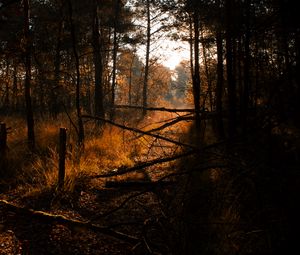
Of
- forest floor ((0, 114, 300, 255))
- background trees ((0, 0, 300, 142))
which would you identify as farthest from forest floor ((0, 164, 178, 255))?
background trees ((0, 0, 300, 142))

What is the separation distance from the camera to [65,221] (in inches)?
149

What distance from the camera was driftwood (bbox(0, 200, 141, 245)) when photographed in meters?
3.38

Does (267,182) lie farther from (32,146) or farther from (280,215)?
(32,146)

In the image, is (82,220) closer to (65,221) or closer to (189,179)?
(65,221)

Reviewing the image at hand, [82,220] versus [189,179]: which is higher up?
[189,179]

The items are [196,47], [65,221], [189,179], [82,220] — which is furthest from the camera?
[196,47]

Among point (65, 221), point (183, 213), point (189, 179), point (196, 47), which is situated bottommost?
point (65, 221)

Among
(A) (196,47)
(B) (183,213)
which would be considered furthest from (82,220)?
(A) (196,47)

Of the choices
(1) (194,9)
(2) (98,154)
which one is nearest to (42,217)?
(2) (98,154)

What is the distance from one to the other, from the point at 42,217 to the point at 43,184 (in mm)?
1867

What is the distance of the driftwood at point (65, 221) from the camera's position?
338 centimetres

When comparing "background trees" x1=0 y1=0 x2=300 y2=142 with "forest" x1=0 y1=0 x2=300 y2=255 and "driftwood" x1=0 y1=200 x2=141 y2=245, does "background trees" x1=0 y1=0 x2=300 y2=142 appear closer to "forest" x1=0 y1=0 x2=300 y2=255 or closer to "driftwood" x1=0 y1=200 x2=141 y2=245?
"forest" x1=0 y1=0 x2=300 y2=255

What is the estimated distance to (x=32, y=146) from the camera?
26.5 feet

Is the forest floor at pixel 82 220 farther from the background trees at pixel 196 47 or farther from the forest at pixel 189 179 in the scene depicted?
the background trees at pixel 196 47
